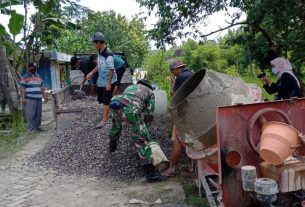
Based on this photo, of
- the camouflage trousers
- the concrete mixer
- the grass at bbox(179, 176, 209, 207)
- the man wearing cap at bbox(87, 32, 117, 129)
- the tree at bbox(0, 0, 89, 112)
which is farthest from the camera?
the tree at bbox(0, 0, 89, 112)

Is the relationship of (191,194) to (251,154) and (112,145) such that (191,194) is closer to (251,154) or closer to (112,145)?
(112,145)

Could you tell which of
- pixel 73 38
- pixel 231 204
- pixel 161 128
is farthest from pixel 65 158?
pixel 73 38

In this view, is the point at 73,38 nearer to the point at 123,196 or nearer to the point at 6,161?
the point at 6,161

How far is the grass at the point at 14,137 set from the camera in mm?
7938

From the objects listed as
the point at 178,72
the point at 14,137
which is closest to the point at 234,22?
the point at 178,72

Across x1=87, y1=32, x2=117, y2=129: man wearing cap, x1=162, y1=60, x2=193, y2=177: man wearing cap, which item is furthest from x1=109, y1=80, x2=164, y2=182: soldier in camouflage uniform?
x1=87, y1=32, x2=117, y2=129: man wearing cap

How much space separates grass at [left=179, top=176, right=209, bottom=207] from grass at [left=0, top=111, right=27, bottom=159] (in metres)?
3.83

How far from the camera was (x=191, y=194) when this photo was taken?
15.3 feet

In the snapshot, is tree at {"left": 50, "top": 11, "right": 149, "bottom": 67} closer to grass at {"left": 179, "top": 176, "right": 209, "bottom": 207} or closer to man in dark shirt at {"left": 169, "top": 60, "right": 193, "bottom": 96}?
man in dark shirt at {"left": 169, "top": 60, "right": 193, "bottom": 96}

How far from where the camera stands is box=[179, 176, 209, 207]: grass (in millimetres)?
4258

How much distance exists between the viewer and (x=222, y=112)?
2900 mm

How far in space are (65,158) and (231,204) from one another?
4.06m

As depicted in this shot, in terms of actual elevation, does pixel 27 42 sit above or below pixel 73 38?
below

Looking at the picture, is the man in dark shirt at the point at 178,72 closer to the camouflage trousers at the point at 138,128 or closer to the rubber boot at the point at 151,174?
the camouflage trousers at the point at 138,128
